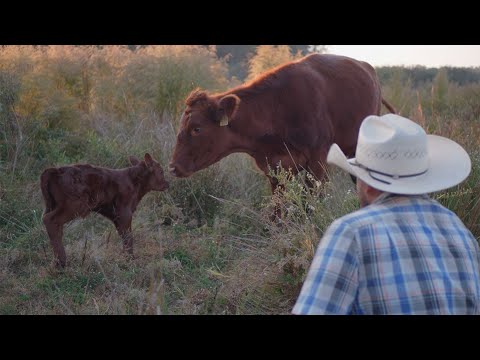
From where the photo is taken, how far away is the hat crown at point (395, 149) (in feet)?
8.30

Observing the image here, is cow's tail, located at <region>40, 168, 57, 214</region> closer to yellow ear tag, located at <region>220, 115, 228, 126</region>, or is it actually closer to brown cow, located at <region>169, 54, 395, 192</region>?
brown cow, located at <region>169, 54, 395, 192</region>

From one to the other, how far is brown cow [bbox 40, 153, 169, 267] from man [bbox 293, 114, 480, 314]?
12.8 ft

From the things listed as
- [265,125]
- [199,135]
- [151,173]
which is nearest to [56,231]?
[151,173]

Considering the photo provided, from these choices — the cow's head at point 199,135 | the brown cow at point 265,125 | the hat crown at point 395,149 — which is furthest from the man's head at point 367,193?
the cow's head at point 199,135

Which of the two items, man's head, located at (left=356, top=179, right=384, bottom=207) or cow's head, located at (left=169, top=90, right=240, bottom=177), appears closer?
man's head, located at (left=356, top=179, right=384, bottom=207)

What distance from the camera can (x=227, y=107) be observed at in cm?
710

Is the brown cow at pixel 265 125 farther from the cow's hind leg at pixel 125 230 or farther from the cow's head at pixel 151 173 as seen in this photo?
the cow's hind leg at pixel 125 230

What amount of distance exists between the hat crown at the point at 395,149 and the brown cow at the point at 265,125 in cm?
436

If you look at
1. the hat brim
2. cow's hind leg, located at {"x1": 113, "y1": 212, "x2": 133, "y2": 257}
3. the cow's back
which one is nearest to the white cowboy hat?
the hat brim

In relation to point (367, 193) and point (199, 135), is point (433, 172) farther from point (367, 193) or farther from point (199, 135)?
point (199, 135)

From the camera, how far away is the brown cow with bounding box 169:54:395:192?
7.19m

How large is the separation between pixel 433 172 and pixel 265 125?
15.3 feet

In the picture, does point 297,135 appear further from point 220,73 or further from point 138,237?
point 220,73

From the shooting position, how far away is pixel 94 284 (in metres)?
5.77
